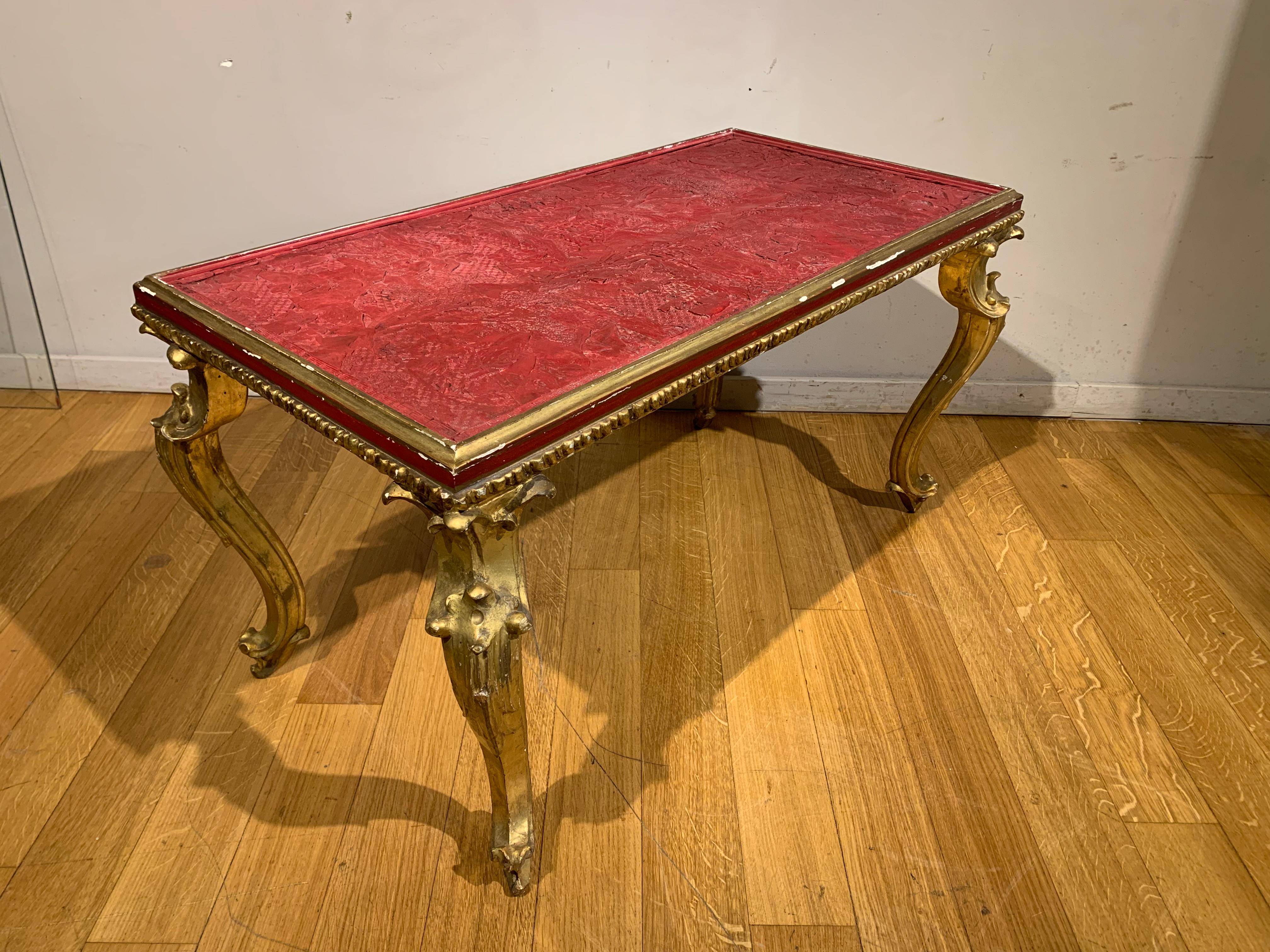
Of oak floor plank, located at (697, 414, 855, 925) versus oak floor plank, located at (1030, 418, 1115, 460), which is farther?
oak floor plank, located at (1030, 418, 1115, 460)

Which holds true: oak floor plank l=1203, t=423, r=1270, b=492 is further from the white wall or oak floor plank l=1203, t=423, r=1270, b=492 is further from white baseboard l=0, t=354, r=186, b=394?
white baseboard l=0, t=354, r=186, b=394

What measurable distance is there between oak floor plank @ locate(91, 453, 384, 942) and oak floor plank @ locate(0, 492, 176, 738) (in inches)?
11.5

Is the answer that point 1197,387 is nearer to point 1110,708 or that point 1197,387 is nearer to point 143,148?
point 1110,708

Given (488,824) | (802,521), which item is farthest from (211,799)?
(802,521)

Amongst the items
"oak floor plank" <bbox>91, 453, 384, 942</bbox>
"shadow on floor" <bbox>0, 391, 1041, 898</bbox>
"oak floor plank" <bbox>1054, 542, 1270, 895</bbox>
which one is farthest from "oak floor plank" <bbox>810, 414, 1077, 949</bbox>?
"oak floor plank" <bbox>91, 453, 384, 942</bbox>

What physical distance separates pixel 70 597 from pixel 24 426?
0.73m

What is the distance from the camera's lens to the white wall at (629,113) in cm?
190

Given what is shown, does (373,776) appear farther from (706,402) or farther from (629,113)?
(629,113)

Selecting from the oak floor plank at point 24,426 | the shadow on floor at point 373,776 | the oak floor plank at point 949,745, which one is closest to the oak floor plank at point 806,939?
the oak floor plank at point 949,745

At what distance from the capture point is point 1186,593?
1.80 meters

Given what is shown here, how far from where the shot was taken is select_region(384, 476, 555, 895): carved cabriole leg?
95 centimetres

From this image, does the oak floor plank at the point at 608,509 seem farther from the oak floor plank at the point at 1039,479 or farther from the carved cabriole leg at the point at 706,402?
the oak floor plank at the point at 1039,479

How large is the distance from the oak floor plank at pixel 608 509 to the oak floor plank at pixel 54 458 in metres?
1.00

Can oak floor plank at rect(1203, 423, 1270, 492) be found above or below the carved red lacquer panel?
below
